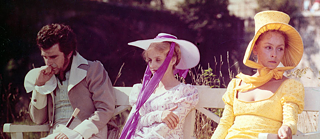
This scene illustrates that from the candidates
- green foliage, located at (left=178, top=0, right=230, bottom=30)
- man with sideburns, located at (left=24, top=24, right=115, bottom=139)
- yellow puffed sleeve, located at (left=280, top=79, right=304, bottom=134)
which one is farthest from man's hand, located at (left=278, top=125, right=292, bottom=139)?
green foliage, located at (left=178, top=0, right=230, bottom=30)

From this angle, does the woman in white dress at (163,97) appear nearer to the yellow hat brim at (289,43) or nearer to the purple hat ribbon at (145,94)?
the purple hat ribbon at (145,94)

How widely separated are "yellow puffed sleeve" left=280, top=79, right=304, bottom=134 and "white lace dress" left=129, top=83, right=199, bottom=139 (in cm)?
75

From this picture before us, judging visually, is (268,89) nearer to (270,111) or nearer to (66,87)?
(270,111)

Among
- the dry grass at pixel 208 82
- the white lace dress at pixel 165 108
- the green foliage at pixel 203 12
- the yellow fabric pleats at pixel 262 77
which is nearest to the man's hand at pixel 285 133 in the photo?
the yellow fabric pleats at pixel 262 77

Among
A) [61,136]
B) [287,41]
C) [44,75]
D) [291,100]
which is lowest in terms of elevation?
[61,136]

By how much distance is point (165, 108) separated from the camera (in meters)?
3.00

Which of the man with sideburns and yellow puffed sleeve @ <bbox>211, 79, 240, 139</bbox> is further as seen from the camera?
the man with sideburns

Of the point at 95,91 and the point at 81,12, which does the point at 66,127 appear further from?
the point at 81,12

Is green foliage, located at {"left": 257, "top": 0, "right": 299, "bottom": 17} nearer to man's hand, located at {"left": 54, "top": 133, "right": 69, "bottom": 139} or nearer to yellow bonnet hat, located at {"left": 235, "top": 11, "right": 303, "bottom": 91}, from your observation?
yellow bonnet hat, located at {"left": 235, "top": 11, "right": 303, "bottom": 91}

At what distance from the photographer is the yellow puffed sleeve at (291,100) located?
2441 millimetres

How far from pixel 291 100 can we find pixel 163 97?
991 mm

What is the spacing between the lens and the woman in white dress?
2.94 meters

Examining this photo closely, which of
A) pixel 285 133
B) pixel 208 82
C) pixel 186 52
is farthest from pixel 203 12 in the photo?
pixel 285 133

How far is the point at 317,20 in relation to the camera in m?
3.58
